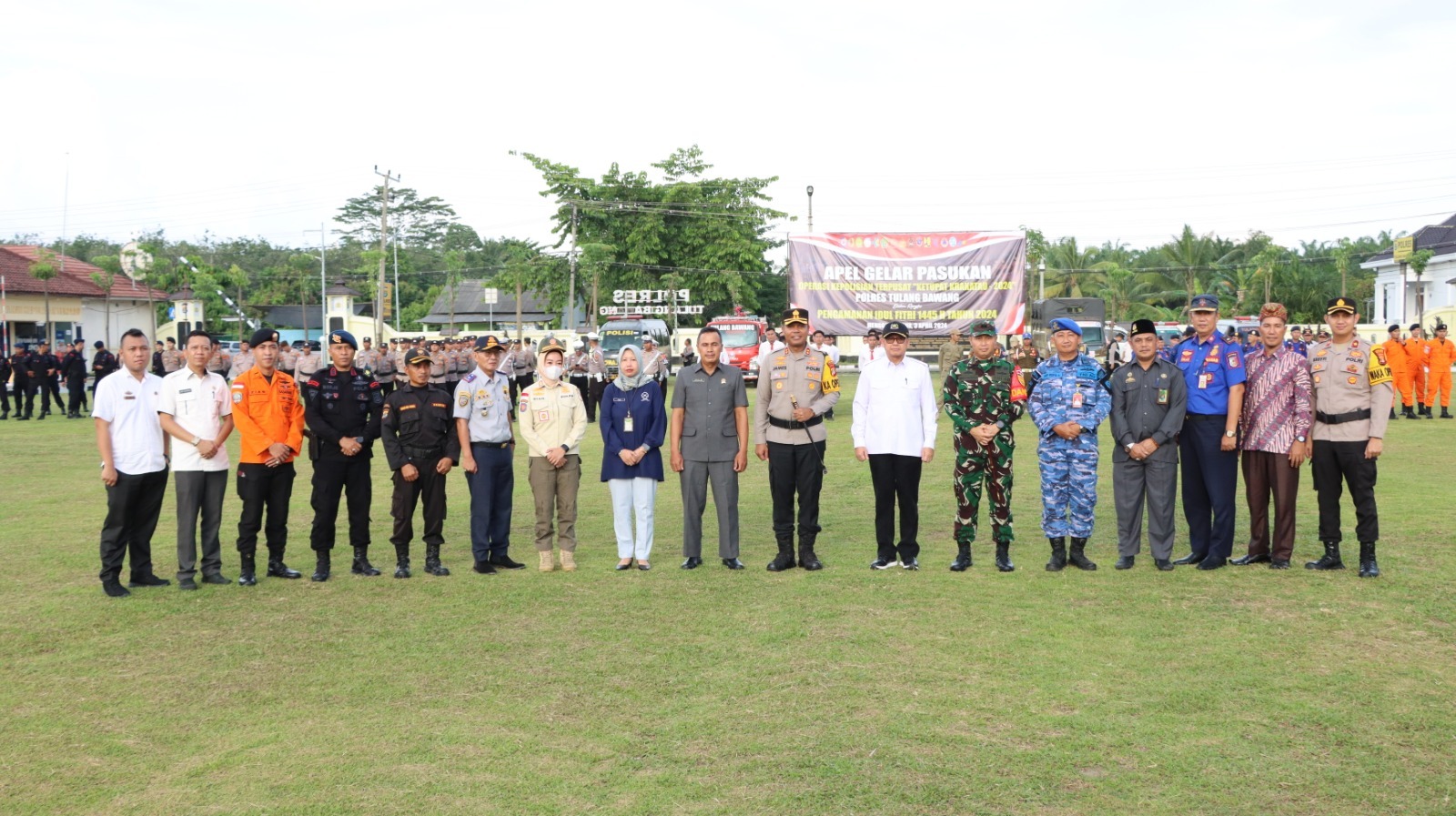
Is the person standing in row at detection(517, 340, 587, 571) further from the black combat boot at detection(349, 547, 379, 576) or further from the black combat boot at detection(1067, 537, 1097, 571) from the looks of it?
the black combat boot at detection(1067, 537, 1097, 571)

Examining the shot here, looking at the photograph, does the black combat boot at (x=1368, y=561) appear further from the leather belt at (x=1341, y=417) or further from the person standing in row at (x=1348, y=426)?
the leather belt at (x=1341, y=417)

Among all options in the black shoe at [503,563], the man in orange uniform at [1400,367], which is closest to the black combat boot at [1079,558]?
the black shoe at [503,563]

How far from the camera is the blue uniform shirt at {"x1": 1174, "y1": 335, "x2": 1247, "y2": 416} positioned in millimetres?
8125

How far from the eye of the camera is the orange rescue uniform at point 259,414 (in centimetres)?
800

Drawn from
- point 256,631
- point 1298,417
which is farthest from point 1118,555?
point 256,631

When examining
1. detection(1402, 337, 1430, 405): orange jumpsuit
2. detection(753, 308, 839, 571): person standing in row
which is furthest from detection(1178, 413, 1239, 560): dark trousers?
detection(1402, 337, 1430, 405): orange jumpsuit

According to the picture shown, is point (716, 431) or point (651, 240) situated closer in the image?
point (716, 431)

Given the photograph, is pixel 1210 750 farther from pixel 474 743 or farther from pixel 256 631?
pixel 256 631

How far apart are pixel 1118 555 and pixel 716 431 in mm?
3112

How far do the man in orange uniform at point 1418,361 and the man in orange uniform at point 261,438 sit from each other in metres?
19.7

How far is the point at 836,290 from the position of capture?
92.3 feet

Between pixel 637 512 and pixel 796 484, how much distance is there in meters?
1.20

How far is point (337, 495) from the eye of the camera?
824cm

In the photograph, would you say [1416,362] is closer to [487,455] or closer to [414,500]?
[487,455]
